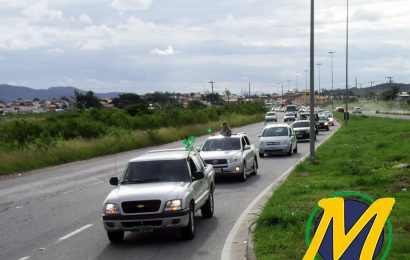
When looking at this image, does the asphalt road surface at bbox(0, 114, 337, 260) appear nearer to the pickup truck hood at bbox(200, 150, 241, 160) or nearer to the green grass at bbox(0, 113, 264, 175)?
the pickup truck hood at bbox(200, 150, 241, 160)

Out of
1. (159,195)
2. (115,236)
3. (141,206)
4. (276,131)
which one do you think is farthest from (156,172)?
(276,131)

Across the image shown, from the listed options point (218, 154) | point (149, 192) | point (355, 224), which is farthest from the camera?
point (218, 154)

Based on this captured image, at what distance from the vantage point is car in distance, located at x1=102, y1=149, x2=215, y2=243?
405 inches

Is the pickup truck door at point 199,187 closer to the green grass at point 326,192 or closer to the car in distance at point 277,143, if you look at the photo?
the green grass at point 326,192

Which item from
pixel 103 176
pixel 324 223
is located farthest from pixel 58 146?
pixel 324 223

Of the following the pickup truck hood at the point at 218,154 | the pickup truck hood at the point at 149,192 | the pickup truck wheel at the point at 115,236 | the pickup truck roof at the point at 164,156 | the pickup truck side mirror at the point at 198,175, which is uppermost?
the pickup truck roof at the point at 164,156

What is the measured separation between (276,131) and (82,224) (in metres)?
20.0

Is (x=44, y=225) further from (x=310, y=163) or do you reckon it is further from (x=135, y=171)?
(x=310, y=163)

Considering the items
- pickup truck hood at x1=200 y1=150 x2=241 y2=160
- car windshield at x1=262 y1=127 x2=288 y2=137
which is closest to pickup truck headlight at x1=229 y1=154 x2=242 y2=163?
pickup truck hood at x1=200 y1=150 x2=241 y2=160

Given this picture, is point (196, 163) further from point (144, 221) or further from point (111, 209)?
point (111, 209)

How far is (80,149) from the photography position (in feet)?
117

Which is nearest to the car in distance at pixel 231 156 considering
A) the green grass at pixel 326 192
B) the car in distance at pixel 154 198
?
the green grass at pixel 326 192

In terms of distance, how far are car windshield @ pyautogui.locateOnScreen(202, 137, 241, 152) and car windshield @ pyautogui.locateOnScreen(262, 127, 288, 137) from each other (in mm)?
9945

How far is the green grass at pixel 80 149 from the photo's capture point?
28.6 m
